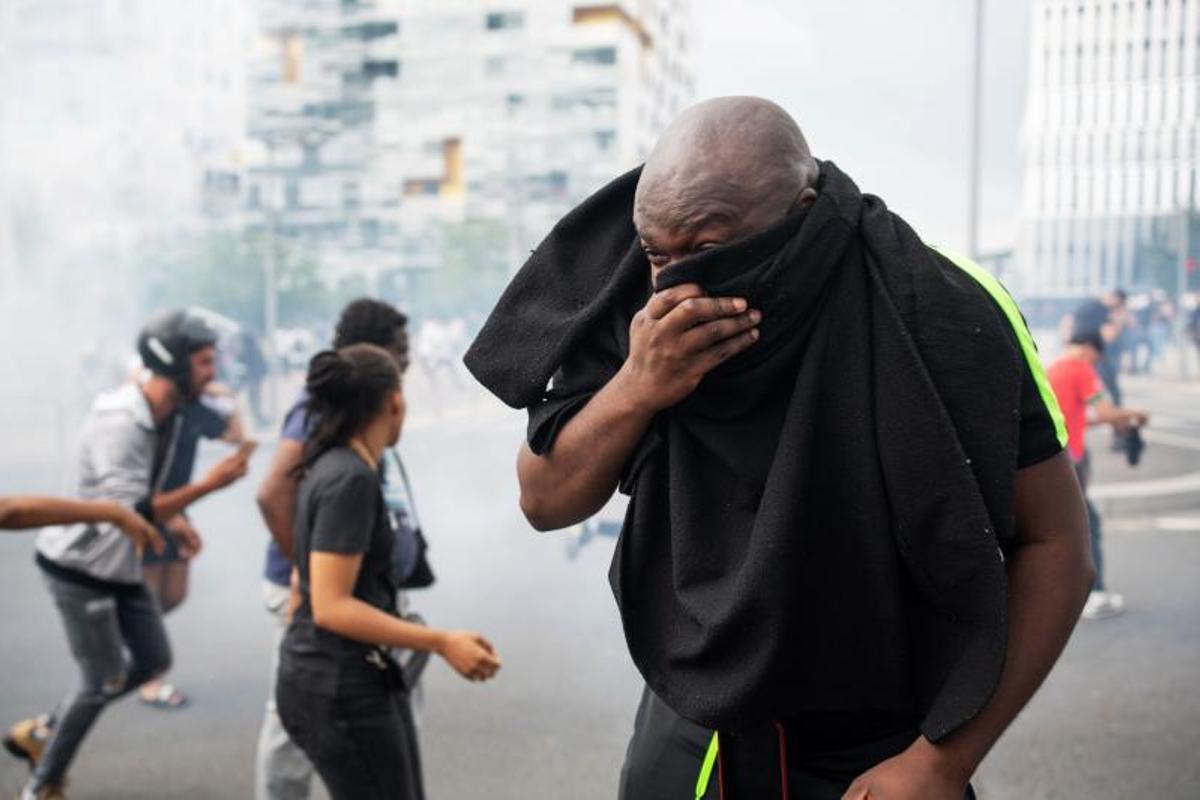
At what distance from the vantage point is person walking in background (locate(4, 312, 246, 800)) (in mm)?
3410

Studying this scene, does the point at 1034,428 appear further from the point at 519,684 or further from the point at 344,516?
the point at 519,684

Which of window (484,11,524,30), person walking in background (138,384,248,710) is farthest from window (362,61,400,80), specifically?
person walking in background (138,384,248,710)

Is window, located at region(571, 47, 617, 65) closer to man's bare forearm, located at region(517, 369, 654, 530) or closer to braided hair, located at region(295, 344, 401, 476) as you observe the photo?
braided hair, located at region(295, 344, 401, 476)

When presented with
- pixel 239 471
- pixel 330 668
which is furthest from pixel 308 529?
pixel 239 471

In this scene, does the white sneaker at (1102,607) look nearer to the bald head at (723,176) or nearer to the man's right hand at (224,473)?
the man's right hand at (224,473)

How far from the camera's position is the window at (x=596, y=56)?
6.81 meters

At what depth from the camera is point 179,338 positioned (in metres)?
3.69

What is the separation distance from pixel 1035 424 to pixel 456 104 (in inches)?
243

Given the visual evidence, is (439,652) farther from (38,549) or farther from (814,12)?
(814,12)

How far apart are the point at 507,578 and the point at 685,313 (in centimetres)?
509

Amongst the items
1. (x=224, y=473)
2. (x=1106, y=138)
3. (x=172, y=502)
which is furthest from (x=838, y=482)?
(x=1106, y=138)

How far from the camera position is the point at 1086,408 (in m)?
5.30

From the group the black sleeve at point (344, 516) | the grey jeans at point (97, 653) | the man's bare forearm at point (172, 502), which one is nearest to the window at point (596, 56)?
the man's bare forearm at point (172, 502)

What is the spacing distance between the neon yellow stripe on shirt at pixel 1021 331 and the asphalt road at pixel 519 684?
204cm
